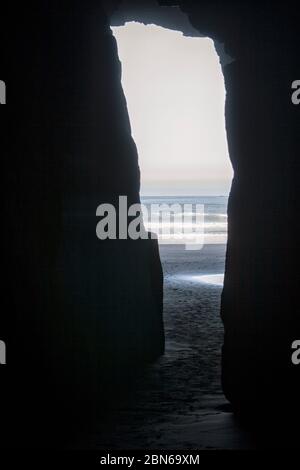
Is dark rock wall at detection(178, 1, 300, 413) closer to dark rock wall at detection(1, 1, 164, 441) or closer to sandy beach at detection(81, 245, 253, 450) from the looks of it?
sandy beach at detection(81, 245, 253, 450)

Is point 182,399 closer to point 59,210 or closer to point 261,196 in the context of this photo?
point 261,196

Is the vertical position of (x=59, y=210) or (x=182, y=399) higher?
(x=59, y=210)

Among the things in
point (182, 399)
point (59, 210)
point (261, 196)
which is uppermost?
point (261, 196)

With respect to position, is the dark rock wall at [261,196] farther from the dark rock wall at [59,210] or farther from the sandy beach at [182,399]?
the dark rock wall at [59,210]

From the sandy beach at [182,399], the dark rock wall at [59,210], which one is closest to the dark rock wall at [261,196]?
the sandy beach at [182,399]

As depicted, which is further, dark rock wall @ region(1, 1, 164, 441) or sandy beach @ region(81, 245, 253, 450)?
sandy beach @ region(81, 245, 253, 450)

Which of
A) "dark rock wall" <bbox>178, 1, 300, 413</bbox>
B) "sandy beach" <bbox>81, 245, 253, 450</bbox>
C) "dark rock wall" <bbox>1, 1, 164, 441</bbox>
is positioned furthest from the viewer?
"dark rock wall" <bbox>178, 1, 300, 413</bbox>

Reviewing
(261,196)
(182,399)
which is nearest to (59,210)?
(261,196)

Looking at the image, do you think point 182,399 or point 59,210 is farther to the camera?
point 182,399

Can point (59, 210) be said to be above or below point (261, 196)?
below

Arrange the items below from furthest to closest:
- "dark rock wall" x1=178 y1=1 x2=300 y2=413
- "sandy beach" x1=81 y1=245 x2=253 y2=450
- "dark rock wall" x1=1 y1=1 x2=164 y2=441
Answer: "dark rock wall" x1=178 y1=1 x2=300 y2=413
"sandy beach" x1=81 y1=245 x2=253 y2=450
"dark rock wall" x1=1 y1=1 x2=164 y2=441

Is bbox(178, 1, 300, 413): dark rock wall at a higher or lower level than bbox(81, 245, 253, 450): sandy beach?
higher

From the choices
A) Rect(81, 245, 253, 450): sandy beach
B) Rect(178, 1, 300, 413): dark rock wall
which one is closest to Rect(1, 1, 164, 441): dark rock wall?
Rect(81, 245, 253, 450): sandy beach
